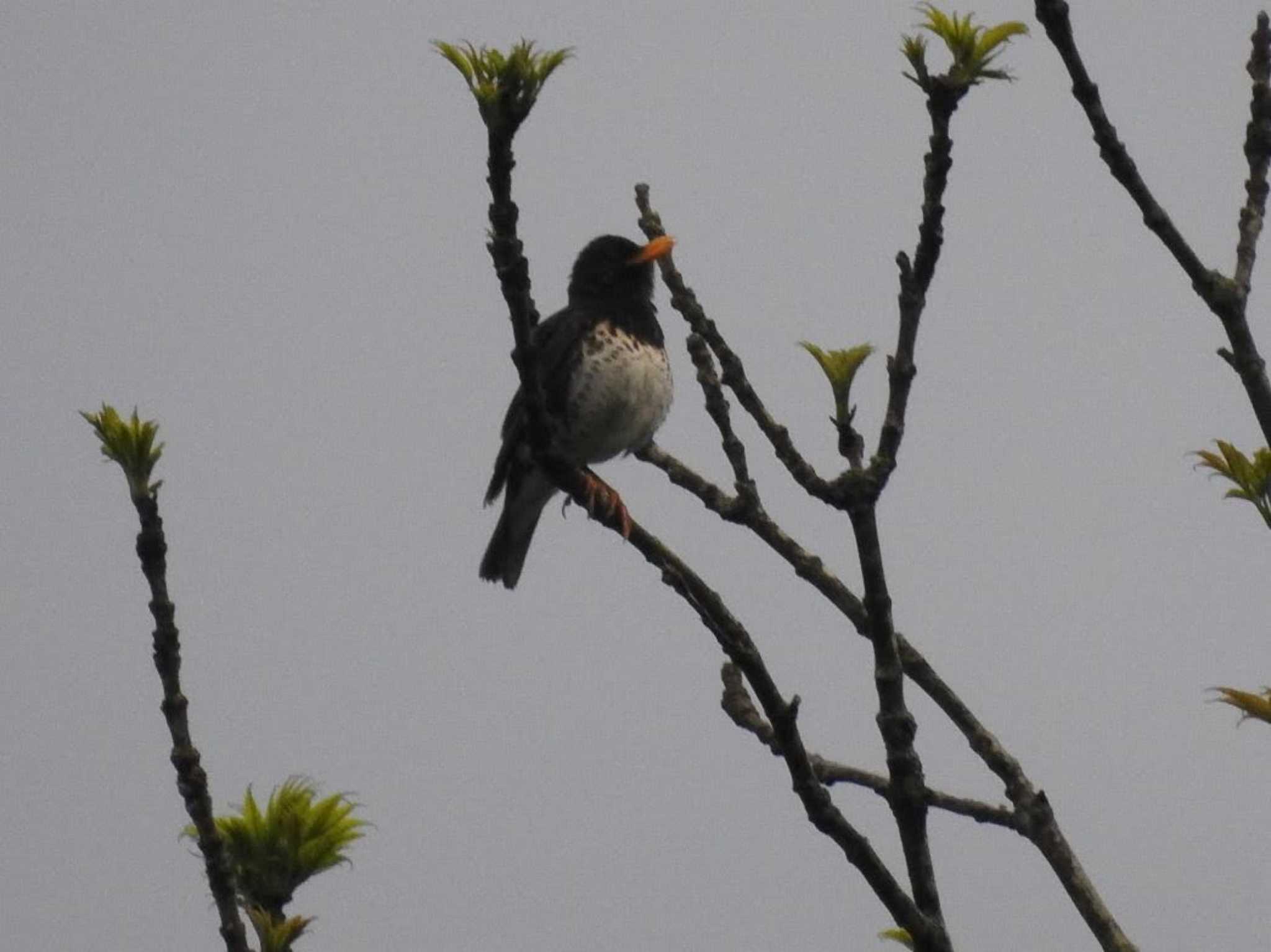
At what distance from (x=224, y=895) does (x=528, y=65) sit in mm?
1682

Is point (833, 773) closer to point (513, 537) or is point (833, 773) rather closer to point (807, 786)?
point (807, 786)

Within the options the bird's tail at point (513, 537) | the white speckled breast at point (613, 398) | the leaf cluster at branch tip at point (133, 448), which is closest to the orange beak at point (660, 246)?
the leaf cluster at branch tip at point (133, 448)

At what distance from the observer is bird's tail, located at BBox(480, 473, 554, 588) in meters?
10.1

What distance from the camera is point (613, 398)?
9406 mm

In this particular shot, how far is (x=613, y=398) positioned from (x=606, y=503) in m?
2.66

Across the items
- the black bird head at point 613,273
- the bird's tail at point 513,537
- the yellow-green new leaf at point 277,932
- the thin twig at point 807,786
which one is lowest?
the yellow-green new leaf at point 277,932

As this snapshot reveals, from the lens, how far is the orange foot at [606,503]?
5.36 metres

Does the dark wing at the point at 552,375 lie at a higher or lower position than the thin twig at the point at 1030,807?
higher

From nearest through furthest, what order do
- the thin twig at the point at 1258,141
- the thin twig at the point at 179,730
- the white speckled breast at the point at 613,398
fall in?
the thin twig at the point at 179,730, the thin twig at the point at 1258,141, the white speckled breast at the point at 613,398

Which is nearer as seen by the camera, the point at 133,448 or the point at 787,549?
the point at 133,448

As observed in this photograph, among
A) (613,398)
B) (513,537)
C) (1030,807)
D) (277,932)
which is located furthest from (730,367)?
(513,537)

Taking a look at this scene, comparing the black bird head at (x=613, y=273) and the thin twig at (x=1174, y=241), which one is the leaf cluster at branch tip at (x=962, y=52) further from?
the black bird head at (x=613, y=273)

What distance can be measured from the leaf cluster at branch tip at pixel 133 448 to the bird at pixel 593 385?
517 centimetres

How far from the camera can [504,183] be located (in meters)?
3.87
